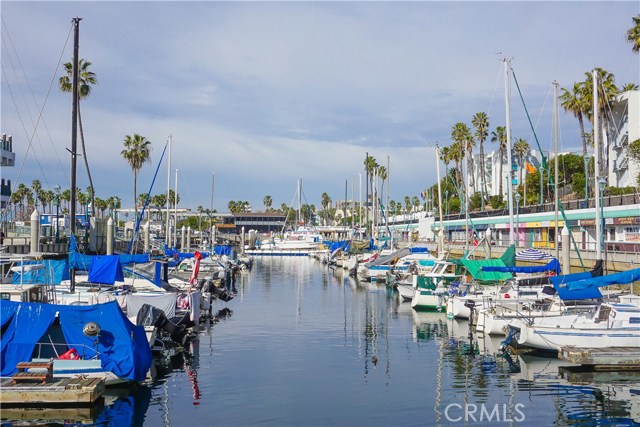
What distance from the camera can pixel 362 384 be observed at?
950 inches

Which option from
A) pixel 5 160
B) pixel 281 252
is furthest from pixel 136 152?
pixel 281 252

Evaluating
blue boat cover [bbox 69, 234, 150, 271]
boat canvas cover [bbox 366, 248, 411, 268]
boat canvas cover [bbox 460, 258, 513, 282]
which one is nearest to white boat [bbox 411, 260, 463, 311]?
boat canvas cover [bbox 460, 258, 513, 282]

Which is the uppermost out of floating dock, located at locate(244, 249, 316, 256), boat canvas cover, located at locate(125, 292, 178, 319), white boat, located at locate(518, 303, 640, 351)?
floating dock, located at locate(244, 249, 316, 256)

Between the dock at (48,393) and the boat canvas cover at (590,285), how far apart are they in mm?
18721

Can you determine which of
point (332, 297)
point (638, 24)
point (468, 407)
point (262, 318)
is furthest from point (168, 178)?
point (468, 407)

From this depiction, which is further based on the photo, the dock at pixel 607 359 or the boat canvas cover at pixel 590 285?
the boat canvas cover at pixel 590 285

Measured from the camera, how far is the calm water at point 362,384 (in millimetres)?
19922

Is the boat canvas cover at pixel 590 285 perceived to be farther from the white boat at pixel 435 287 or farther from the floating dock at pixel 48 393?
the floating dock at pixel 48 393

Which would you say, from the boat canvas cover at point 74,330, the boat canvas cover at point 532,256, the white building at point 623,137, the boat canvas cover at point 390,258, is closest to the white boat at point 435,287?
the boat canvas cover at point 532,256

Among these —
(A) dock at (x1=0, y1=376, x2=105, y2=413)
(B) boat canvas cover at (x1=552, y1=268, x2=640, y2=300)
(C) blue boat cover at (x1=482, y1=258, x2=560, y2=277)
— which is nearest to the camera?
(A) dock at (x1=0, y1=376, x2=105, y2=413)

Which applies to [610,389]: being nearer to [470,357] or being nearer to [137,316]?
[470,357]

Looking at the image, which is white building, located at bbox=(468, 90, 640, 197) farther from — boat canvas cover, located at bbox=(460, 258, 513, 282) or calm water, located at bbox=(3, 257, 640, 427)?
calm water, located at bbox=(3, 257, 640, 427)

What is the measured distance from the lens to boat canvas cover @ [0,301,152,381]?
850 inches

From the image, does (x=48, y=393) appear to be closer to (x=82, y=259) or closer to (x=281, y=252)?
(x=82, y=259)
